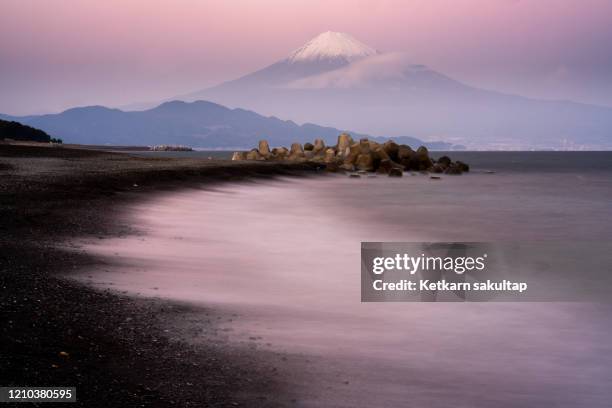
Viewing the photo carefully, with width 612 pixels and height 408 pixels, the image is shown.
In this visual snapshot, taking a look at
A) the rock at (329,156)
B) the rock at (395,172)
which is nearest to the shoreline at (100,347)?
the rock at (395,172)

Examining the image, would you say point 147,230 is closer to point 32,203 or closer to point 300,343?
point 32,203

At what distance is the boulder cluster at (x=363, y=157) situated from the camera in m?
56.2

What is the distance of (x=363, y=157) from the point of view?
57250mm

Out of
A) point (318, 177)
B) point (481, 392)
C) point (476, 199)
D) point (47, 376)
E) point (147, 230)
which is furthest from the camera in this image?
point (318, 177)

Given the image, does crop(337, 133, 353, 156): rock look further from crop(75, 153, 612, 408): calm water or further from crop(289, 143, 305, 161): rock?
crop(75, 153, 612, 408): calm water

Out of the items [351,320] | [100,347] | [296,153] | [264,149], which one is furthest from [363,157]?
[100,347]

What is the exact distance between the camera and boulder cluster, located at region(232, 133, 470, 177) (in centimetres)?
5625

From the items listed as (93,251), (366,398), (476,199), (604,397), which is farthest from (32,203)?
(476,199)

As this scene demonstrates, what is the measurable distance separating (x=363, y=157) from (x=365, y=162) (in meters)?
0.83

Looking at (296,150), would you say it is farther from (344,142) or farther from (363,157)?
(363,157)

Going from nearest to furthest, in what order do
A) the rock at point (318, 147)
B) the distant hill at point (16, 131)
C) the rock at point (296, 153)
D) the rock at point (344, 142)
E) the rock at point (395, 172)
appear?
the rock at point (395, 172) < the rock at point (296, 153) < the rock at point (344, 142) < the rock at point (318, 147) < the distant hill at point (16, 131)

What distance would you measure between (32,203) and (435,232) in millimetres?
11206

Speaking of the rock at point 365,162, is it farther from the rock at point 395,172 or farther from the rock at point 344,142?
the rock at point 395,172

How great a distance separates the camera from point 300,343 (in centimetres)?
712
